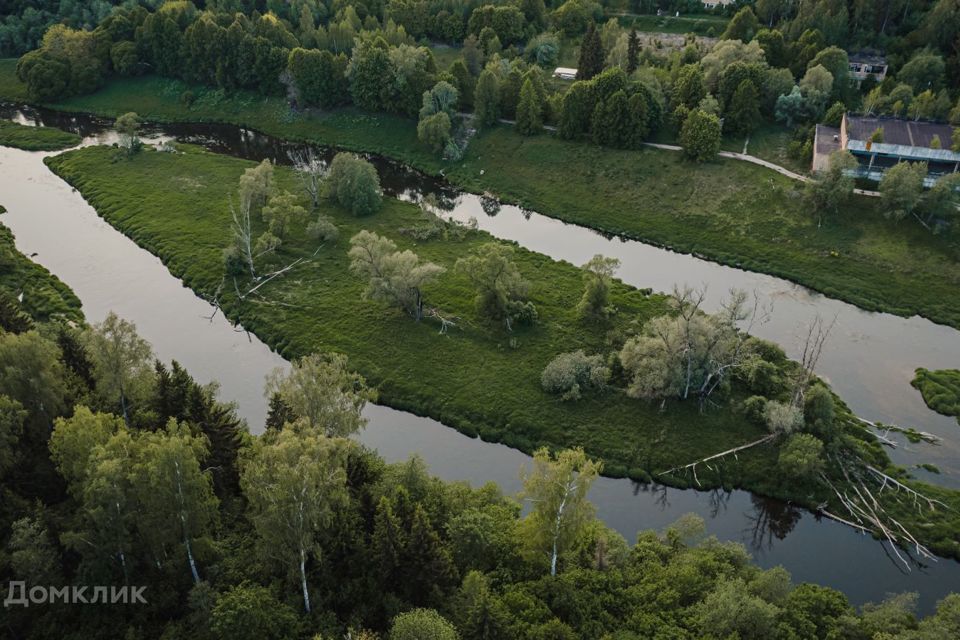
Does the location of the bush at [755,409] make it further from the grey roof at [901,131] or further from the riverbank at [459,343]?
the grey roof at [901,131]

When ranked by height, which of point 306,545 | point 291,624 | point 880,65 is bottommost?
point 291,624

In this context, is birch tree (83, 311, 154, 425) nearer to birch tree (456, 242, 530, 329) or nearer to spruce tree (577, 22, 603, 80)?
birch tree (456, 242, 530, 329)

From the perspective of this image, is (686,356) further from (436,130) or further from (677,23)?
(677,23)

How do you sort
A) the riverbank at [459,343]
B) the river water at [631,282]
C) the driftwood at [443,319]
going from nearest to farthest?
the river water at [631,282], the riverbank at [459,343], the driftwood at [443,319]

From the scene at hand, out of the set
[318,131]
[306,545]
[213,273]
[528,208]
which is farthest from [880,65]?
[306,545]

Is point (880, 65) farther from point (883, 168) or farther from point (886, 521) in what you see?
point (886, 521)

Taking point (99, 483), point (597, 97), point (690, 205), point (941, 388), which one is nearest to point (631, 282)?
point (690, 205)

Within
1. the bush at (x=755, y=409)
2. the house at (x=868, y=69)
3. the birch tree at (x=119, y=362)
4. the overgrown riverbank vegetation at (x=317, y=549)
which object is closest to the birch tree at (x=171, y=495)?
the overgrown riverbank vegetation at (x=317, y=549)
